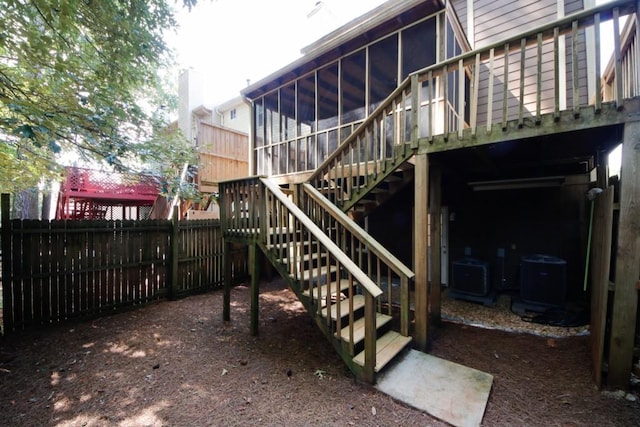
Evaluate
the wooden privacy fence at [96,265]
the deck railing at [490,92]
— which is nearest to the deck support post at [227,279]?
the wooden privacy fence at [96,265]

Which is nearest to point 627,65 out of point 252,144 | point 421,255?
point 421,255

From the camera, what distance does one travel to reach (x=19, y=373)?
2865 mm

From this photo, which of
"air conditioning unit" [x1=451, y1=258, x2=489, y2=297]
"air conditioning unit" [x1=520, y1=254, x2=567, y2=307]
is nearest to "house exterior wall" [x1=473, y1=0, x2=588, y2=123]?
"air conditioning unit" [x1=520, y1=254, x2=567, y2=307]

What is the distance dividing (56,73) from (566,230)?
29.2ft

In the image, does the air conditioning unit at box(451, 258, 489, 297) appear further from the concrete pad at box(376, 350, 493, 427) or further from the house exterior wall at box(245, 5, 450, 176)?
the house exterior wall at box(245, 5, 450, 176)

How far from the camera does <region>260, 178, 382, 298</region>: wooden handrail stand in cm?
264

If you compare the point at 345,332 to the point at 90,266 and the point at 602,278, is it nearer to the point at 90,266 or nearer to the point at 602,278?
the point at 602,278

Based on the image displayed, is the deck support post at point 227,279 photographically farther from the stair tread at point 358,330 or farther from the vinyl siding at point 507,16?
the vinyl siding at point 507,16

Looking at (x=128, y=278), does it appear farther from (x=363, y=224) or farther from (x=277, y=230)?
(x=363, y=224)

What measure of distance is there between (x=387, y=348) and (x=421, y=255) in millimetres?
1187

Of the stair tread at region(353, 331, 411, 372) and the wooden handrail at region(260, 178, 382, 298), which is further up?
the wooden handrail at region(260, 178, 382, 298)

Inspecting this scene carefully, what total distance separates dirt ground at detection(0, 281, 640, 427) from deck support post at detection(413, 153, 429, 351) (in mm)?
402

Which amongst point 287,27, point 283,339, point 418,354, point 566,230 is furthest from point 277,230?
point 287,27

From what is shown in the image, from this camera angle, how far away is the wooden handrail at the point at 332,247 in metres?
2.64
